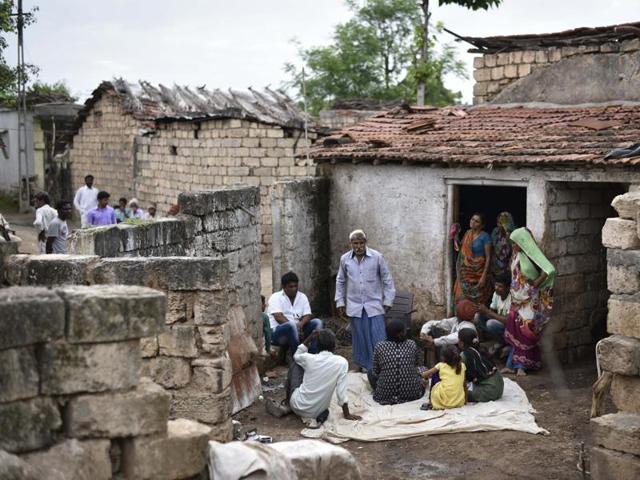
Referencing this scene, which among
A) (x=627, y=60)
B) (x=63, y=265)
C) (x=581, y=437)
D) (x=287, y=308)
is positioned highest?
(x=627, y=60)

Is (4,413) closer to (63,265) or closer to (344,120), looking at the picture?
(63,265)

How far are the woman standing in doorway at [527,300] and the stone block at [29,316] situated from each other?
742cm

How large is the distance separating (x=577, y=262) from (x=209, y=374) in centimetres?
568

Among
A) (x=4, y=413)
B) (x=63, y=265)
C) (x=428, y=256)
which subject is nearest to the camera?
(x=4, y=413)

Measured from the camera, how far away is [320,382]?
30.9 ft

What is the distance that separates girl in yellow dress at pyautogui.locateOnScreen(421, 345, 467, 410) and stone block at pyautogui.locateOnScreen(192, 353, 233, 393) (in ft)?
8.83

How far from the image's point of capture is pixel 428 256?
13062 mm

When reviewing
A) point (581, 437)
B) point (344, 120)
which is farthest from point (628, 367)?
point (344, 120)

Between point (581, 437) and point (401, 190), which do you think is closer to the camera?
point (581, 437)

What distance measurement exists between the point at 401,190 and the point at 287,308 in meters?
2.62

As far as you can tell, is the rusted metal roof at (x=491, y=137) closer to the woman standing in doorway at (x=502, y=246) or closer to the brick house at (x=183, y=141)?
the woman standing in doorway at (x=502, y=246)

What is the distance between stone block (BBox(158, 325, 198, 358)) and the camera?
25.3ft

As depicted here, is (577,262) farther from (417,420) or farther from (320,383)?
(320,383)

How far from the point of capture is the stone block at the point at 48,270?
5895 mm
